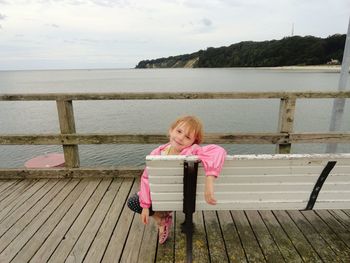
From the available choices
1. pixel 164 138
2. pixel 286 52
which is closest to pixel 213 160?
pixel 164 138

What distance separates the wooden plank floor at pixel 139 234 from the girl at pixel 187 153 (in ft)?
1.13

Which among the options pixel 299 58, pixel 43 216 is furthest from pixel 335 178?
pixel 299 58

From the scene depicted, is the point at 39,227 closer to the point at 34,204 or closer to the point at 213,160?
the point at 34,204

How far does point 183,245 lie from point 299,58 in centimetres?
11397

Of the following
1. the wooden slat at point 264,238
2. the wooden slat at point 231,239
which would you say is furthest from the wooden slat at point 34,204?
the wooden slat at point 264,238

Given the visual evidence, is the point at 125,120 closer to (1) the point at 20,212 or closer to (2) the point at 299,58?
(1) the point at 20,212

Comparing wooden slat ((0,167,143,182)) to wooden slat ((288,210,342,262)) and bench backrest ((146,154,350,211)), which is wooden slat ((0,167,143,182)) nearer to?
bench backrest ((146,154,350,211))

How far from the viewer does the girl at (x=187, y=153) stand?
5.74ft

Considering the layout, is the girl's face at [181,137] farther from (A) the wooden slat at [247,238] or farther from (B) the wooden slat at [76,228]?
(B) the wooden slat at [76,228]

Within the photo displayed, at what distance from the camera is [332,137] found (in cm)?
344

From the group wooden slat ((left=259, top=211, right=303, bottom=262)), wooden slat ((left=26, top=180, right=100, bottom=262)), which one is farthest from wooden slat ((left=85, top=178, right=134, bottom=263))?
wooden slat ((left=259, top=211, right=303, bottom=262))

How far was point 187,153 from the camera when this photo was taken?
82.5 inches

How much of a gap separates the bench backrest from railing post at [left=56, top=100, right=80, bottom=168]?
2134mm

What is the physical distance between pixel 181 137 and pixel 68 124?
218 centimetres
